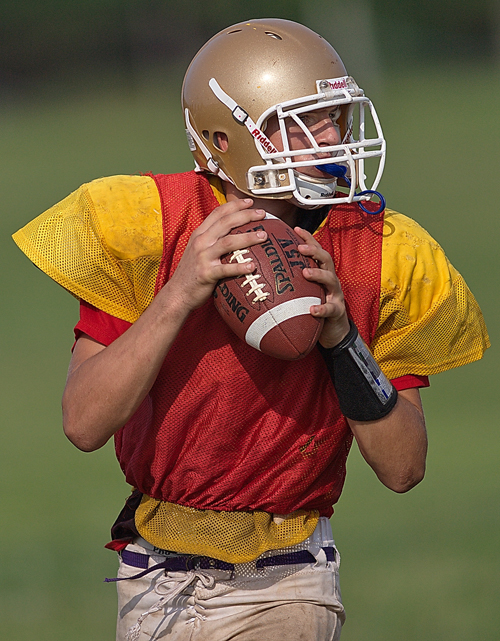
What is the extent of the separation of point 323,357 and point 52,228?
0.73 meters

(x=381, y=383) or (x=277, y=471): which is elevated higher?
(x=381, y=383)

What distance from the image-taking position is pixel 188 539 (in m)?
2.39

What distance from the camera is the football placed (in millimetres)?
2062

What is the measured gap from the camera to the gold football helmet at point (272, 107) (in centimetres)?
219

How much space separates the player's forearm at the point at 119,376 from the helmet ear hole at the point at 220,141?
466 millimetres

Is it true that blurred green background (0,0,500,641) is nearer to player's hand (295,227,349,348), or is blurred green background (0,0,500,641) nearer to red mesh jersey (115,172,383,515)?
red mesh jersey (115,172,383,515)

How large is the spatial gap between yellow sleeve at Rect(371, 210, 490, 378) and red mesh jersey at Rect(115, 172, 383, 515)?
4 centimetres

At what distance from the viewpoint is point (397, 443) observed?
2314 mm

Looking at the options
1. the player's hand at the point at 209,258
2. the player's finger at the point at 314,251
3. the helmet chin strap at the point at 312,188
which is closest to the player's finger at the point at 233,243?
the player's hand at the point at 209,258

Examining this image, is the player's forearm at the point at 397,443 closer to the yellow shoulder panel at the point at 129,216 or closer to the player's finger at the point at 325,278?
the player's finger at the point at 325,278

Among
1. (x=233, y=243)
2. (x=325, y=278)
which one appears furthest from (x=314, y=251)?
(x=233, y=243)

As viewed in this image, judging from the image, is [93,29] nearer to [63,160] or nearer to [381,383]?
[63,160]

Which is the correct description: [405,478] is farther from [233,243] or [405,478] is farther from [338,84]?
[338,84]

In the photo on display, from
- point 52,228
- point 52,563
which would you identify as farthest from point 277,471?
point 52,563
